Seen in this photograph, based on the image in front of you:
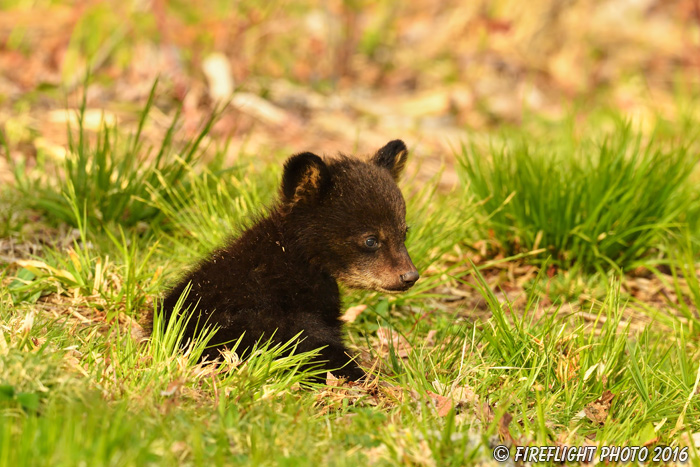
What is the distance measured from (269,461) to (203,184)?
3221 millimetres

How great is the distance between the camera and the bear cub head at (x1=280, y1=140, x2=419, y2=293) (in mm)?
4066

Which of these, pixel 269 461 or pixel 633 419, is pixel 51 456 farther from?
pixel 633 419

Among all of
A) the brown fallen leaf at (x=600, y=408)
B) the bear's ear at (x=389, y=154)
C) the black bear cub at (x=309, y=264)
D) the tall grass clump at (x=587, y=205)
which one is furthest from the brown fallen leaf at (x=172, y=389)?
the tall grass clump at (x=587, y=205)

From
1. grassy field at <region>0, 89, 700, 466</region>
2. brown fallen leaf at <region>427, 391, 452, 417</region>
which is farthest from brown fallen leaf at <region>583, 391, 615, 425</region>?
brown fallen leaf at <region>427, 391, 452, 417</region>

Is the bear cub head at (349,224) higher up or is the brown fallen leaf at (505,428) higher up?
the bear cub head at (349,224)

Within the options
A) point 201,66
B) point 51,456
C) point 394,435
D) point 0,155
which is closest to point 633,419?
point 394,435

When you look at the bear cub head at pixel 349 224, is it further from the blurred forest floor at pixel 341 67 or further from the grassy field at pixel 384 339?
the blurred forest floor at pixel 341 67

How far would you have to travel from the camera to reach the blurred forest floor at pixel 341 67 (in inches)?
337

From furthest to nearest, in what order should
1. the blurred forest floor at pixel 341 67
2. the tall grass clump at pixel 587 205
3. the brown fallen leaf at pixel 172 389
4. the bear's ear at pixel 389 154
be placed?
the blurred forest floor at pixel 341 67 → the tall grass clump at pixel 587 205 → the bear's ear at pixel 389 154 → the brown fallen leaf at pixel 172 389

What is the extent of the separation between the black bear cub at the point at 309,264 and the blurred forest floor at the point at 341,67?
3253 millimetres

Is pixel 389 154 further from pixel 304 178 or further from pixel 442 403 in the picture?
pixel 442 403

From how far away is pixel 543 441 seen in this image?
324cm

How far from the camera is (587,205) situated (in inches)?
222

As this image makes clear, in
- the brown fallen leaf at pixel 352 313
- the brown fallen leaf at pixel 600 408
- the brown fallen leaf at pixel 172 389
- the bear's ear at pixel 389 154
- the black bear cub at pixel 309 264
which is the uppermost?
the bear's ear at pixel 389 154
